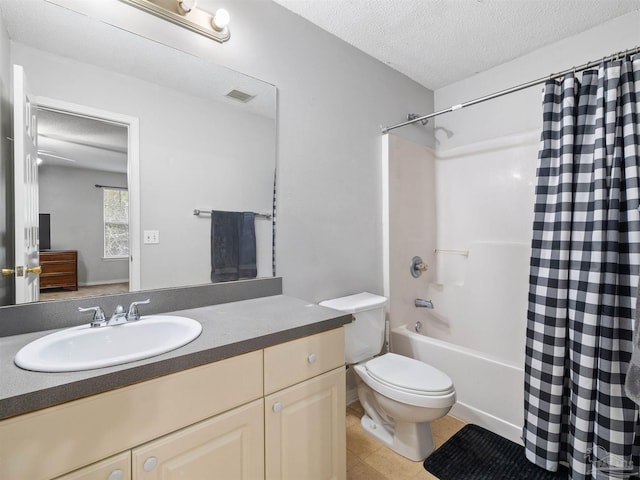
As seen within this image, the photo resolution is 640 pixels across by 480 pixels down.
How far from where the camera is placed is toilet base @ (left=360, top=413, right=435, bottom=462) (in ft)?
5.23

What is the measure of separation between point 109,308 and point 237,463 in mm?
742

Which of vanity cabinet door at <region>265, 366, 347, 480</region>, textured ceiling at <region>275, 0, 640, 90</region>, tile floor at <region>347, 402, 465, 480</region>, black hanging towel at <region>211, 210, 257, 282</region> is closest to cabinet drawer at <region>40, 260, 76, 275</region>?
black hanging towel at <region>211, 210, 257, 282</region>

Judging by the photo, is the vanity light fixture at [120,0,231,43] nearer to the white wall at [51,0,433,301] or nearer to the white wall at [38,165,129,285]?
the white wall at [51,0,433,301]

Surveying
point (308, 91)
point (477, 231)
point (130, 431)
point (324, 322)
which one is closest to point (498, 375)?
point (477, 231)

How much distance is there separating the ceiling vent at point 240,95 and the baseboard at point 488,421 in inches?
85.6

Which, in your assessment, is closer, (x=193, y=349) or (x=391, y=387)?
(x=193, y=349)

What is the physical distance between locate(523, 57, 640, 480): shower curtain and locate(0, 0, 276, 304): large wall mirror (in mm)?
1444

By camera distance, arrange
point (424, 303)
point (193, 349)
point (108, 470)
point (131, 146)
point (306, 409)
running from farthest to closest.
Result: 1. point (424, 303)
2. point (131, 146)
3. point (306, 409)
4. point (193, 349)
5. point (108, 470)

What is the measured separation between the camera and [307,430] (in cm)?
116

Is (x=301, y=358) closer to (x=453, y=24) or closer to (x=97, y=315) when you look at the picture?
(x=97, y=315)

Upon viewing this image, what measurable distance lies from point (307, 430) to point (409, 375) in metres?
0.67

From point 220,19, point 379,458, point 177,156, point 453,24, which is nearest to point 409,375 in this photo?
point 379,458

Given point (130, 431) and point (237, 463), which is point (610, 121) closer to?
point (237, 463)

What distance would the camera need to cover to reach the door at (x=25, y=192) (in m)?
1.04
